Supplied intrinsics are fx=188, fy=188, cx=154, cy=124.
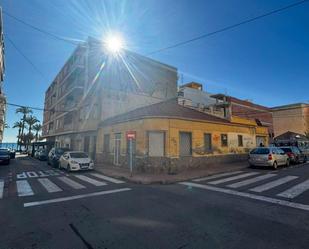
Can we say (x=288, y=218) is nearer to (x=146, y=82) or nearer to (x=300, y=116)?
(x=146, y=82)

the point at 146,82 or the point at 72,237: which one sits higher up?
the point at 146,82

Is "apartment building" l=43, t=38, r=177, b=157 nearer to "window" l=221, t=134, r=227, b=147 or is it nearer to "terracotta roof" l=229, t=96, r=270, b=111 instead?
"window" l=221, t=134, r=227, b=147

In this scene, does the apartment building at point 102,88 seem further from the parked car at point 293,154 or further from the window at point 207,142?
the parked car at point 293,154

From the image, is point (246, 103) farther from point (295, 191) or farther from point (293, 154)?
point (295, 191)

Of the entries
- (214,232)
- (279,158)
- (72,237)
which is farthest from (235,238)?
(279,158)

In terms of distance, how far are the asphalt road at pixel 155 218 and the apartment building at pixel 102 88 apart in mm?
14268

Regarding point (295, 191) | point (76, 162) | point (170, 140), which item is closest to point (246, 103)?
point (170, 140)

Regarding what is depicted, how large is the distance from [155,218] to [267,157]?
12554 millimetres

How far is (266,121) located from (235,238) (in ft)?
177

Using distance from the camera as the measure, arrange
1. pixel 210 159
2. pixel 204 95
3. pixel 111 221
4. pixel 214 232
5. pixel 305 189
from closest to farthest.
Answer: pixel 214 232 < pixel 111 221 < pixel 305 189 < pixel 210 159 < pixel 204 95

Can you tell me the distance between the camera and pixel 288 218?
4.89m

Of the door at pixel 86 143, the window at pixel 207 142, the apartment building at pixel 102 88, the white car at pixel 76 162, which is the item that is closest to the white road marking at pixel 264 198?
the window at pixel 207 142

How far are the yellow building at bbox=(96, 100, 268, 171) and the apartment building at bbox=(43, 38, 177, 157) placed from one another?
9.25ft

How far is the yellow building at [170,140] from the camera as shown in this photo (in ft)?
44.1
